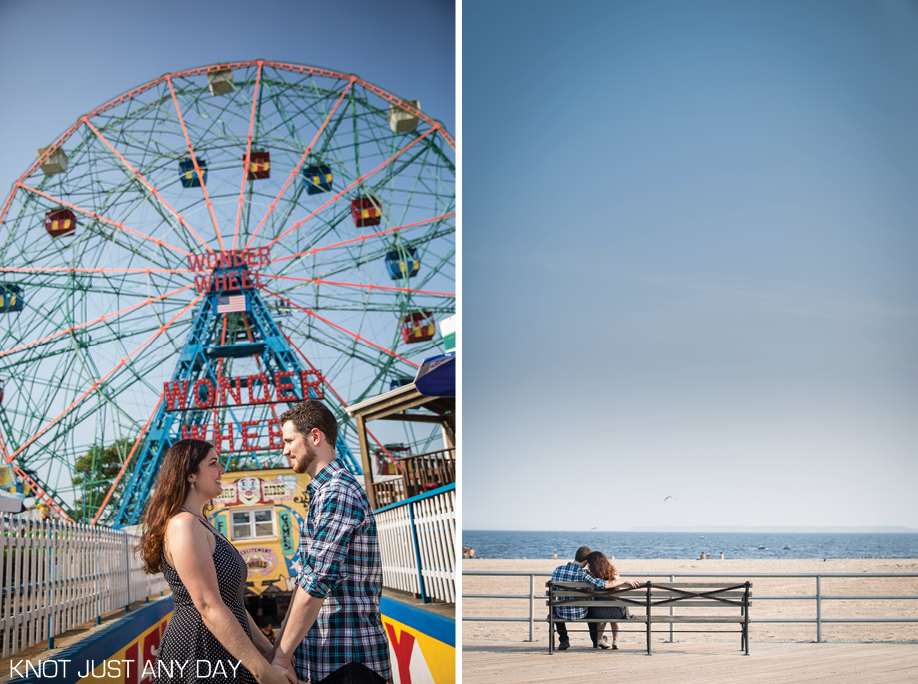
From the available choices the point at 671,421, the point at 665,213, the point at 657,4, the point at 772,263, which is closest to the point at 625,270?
the point at 665,213

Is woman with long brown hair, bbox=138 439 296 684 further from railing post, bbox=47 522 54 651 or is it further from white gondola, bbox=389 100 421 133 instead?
white gondola, bbox=389 100 421 133

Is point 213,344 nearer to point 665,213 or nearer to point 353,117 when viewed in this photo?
point 353,117

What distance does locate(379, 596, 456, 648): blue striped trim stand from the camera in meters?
2.85

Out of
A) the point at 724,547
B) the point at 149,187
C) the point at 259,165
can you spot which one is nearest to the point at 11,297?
the point at 149,187

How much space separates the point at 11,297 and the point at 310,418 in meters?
2.69

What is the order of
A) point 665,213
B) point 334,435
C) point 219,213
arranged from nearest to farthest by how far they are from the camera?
1. point 334,435
2. point 219,213
3. point 665,213

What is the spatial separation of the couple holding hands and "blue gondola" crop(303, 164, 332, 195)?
10.7 feet

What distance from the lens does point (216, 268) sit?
470 cm

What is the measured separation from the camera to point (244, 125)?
441 cm

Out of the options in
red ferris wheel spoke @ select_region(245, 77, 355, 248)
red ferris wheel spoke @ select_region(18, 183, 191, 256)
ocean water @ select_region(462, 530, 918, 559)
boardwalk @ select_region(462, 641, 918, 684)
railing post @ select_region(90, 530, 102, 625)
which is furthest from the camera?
ocean water @ select_region(462, 530, 918, 559)

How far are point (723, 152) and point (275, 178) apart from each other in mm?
3864

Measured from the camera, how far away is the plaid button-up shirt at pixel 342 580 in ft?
4.93

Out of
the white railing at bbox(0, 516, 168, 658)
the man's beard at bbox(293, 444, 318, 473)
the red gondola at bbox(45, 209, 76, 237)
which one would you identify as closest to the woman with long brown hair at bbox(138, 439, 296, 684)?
the man's beard at bbox(293, 444, 318, 473)

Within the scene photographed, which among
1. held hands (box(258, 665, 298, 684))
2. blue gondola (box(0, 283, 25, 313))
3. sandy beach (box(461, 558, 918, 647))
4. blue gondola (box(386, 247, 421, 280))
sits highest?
blue gondola (box(386, 247, 421, 280))
